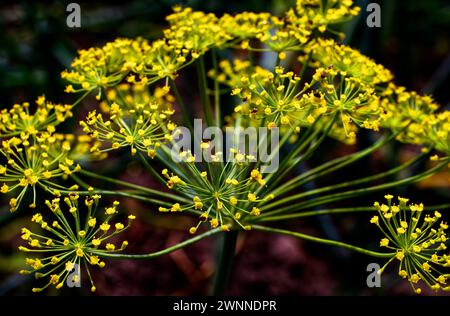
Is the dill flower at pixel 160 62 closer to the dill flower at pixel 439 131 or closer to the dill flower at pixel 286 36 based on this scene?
the dill flower at pixel 286 36

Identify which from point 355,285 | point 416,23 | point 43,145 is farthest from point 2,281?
point 416,23

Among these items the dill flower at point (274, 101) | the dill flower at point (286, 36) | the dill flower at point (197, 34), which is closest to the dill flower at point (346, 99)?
the dill flower at point (274, 101)

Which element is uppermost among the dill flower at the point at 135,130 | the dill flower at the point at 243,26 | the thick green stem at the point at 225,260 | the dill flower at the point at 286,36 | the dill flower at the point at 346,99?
the dill flower at the point at 243,26

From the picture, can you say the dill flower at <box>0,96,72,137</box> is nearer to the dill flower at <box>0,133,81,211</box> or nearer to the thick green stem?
the dill flower at <box>0,133,81,211</box>

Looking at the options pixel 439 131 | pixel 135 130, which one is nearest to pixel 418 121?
pixel 439 131

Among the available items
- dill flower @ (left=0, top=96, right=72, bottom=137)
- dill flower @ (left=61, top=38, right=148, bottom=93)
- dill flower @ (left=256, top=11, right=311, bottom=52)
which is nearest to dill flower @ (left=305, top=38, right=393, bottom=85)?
dill flower @ (left=256, top=11, right=311, bottom=52)

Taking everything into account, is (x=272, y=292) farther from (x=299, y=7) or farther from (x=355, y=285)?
(x=299, y=7)

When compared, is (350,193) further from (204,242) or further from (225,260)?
(204,242)
